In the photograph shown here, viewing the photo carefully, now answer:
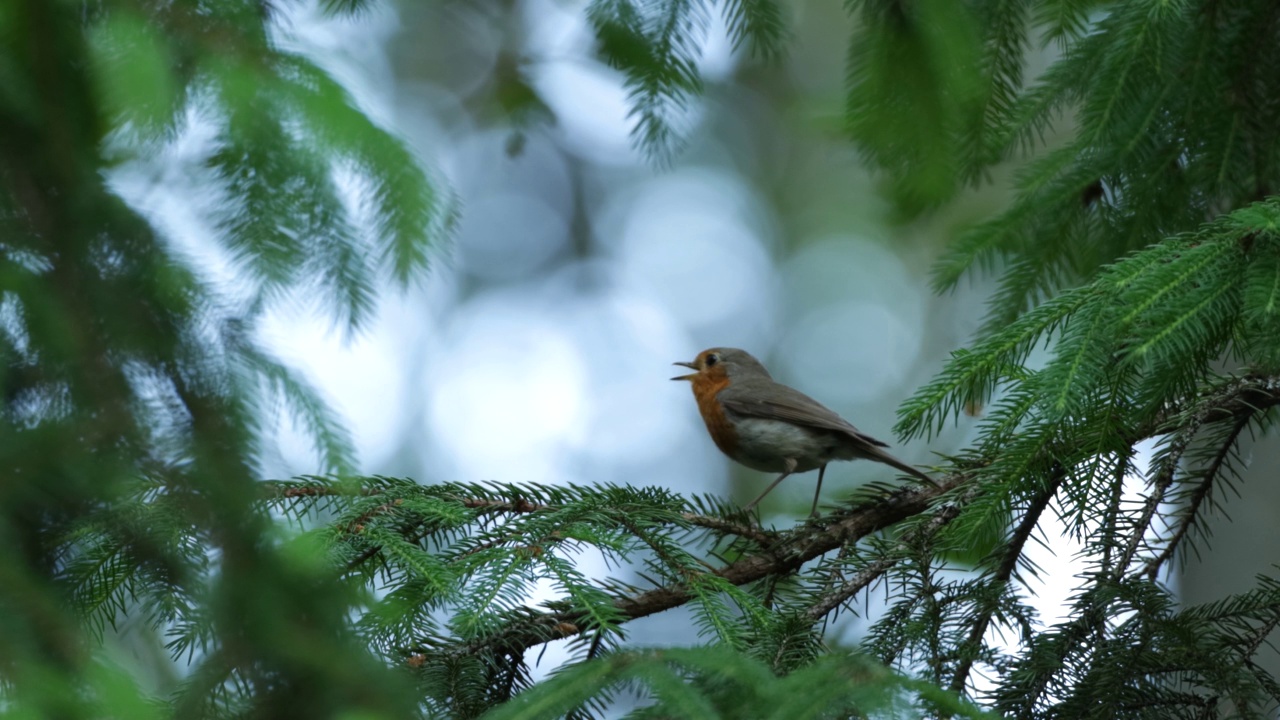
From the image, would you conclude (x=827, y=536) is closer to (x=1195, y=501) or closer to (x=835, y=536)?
(x=835, y=536)

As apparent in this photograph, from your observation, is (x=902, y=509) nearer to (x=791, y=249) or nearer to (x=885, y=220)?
(x=885, y=220)

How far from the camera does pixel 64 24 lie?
1188mm

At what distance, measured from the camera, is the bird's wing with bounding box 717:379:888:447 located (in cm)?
369

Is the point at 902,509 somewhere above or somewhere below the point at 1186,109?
below

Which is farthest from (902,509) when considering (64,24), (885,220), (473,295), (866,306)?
(866,306)

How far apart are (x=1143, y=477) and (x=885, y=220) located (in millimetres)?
1714

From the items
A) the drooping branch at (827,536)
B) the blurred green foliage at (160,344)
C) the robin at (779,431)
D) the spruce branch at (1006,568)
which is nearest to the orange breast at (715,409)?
the robin at (779,431)

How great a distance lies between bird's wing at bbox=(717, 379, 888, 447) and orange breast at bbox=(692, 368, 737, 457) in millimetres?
53

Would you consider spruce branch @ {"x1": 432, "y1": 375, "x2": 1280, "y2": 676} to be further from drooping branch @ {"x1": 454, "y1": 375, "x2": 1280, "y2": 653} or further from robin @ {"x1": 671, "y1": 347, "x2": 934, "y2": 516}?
robin @ {"x1": 671, "y1": 347, "x2": 934, "y2": 516}

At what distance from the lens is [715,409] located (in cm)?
408

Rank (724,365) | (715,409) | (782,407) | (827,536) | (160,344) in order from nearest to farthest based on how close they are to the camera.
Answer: (160,344), (827,536), (782,407), (715,409), (724,365)

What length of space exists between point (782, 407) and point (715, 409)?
1.13ft

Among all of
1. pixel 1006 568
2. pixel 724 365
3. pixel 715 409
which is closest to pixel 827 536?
pixel 1006 568

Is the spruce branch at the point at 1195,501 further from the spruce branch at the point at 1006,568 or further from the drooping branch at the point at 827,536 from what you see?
the spruce branch at the point at 1006,568
